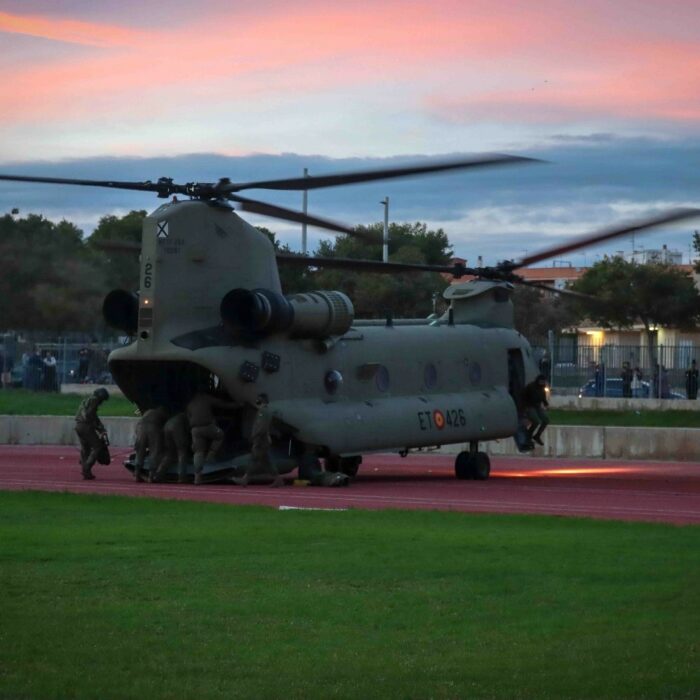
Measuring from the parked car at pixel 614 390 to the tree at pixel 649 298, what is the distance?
89.2ft

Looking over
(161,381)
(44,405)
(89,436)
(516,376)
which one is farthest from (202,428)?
(44,405)

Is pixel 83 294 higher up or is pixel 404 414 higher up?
pixel 83 294

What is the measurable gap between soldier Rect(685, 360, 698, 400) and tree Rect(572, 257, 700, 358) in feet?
92.8

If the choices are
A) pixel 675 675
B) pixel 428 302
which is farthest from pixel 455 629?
pixel 428 302

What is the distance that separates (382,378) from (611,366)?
17284mm

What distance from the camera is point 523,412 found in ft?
112

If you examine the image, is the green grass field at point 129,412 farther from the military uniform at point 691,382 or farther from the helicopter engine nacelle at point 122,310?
the helicopter engine nacelle at point 122,310

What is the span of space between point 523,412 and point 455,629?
75.3ft

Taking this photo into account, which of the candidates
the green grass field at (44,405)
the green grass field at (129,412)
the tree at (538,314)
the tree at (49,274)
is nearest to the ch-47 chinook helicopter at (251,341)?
the tree at (49,274)

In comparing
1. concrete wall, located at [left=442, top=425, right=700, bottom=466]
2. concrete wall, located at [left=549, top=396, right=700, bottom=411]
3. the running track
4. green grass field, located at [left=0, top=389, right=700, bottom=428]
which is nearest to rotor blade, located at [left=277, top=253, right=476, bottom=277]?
the running track

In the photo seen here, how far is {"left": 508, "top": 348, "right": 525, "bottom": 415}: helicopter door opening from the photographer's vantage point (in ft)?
112

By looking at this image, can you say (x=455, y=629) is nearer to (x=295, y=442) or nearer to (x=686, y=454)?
(x=295, y=442)

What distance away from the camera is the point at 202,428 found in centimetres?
2703

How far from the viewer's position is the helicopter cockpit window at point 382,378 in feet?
100
